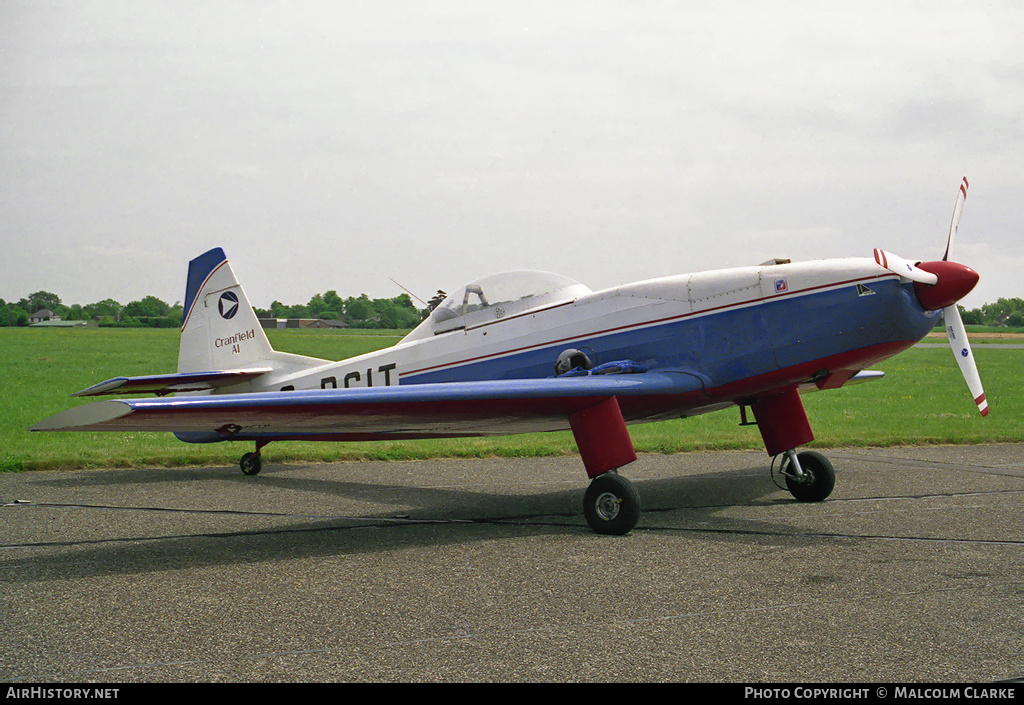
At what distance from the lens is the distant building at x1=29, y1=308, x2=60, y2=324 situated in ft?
524

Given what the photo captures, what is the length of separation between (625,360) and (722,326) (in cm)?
94

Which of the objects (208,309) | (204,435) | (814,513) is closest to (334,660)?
(814,513)

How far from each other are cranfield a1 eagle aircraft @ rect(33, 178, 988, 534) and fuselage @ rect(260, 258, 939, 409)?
0.01 metres

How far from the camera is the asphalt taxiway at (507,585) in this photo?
3.54 metres

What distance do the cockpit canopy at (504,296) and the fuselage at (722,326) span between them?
17 mm

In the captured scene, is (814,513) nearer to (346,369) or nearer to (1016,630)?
(1016,630)

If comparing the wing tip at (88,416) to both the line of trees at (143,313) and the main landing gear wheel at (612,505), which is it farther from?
the line of trees at (143,313)

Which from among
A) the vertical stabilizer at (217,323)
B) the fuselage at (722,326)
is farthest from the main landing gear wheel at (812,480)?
the vertical stabilizer at (217,323)

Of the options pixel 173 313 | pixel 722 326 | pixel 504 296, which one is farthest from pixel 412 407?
pixel 173 313

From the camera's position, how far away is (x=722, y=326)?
7215 mm

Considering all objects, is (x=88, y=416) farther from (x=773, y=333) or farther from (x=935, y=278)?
(x=935, y=278)

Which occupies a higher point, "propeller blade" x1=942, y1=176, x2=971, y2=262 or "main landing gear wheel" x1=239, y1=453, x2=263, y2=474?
"propeller blade" x1=942, y1=176, x2=971, y2=262

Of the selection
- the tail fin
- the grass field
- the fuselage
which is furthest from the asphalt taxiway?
the grass field

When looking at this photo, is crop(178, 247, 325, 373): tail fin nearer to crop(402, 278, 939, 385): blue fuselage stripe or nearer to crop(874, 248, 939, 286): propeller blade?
crop(402, 278, 939, 385): blue fuselage stripe
